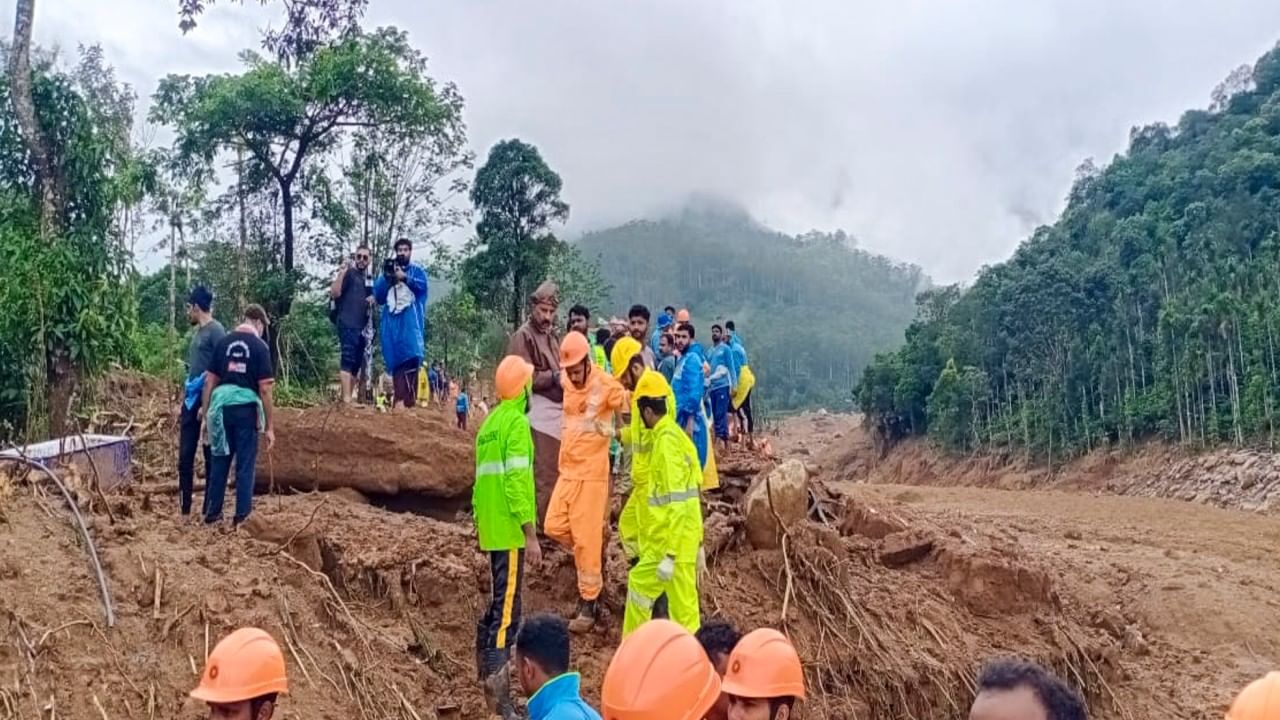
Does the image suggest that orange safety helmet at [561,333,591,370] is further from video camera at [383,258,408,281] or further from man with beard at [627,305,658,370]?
video camera at [383,258,408,281]

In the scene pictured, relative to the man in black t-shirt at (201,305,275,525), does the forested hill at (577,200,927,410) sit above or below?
above

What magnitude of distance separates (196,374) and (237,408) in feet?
2.05

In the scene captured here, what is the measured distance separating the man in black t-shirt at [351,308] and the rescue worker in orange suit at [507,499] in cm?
340

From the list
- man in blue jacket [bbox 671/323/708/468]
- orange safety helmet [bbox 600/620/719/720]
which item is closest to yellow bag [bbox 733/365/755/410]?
man in blue jacket [bbox 671/323/708/468]

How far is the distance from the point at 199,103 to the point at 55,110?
5.53m

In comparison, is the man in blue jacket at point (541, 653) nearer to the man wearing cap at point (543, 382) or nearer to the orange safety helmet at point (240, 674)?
the orange safety helmet at point (240, 674)

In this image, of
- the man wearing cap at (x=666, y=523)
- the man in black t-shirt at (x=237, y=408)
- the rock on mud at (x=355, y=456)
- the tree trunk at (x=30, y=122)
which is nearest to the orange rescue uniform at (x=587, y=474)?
the man wearing cap at (x=666, y=523)

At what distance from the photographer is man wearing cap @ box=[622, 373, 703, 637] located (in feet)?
18.8

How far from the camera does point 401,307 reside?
860cm

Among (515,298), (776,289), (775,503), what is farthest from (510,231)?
(776,289)

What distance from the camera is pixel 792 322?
3944 inches

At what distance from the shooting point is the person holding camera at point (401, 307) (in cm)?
858

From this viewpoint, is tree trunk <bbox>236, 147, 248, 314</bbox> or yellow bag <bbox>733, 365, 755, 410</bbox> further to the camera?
tree trunk <bbox>236, 147, 248, 314</bbox>

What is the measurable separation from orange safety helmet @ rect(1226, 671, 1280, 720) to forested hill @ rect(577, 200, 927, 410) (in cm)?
6432
